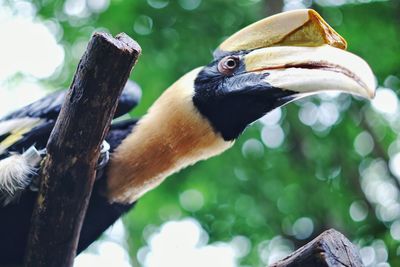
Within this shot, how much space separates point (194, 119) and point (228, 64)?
274 millimetres

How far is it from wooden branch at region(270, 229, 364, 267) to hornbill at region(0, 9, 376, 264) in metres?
0.73

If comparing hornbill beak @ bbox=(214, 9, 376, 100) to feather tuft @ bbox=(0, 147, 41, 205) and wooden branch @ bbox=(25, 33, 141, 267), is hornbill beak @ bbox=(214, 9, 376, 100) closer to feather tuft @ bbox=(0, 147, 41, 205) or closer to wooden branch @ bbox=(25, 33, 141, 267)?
wooden branch @ bbox=(25, 33, 141, 267)

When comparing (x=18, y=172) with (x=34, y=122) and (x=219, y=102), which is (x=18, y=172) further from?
(x=219, y=102)

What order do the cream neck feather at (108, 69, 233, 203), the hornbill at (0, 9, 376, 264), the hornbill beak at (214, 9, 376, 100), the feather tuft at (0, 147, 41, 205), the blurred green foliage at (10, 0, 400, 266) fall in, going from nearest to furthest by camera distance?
the hornbill beak at (214, 9, 376, 100) → the feather tuft at (0, 147, 41, 205) → the hornbill at (0, 9, 376, 264) → the cream neck feather at (108, 69, 233, 203) → the blurred green foliage at (10, 0, 400, 266)

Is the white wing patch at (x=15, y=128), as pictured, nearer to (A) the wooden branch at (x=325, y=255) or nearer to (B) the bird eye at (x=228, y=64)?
(B) the bird eye at (x=228, y=64)

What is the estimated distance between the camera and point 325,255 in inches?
80.2

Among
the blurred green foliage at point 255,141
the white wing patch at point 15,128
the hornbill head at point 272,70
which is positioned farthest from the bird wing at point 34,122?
the blurred green foliage at point 255,141

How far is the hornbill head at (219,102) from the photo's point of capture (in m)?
2.79

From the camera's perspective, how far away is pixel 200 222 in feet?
17.0

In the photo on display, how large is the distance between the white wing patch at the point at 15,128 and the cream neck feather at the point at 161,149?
0.40 meters

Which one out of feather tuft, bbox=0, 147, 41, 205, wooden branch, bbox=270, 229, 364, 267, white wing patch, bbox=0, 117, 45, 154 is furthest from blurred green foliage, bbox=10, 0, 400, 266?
wooden branch, bbox=270, 229, 364, 267

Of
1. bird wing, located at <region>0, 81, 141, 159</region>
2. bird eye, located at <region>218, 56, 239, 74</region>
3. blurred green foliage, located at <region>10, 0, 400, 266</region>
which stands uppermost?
bird eye, located at <region>218, 56, 239, 74</region>

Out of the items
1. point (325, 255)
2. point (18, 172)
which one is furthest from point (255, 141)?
point (325, 255)

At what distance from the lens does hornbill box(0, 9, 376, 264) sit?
278cm
